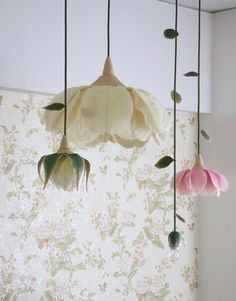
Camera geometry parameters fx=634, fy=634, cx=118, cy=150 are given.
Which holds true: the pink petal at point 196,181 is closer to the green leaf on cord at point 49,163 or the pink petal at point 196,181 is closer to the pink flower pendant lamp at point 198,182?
the pink flower pendant lamp at point 198,182

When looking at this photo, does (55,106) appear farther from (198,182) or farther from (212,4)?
(212,4)

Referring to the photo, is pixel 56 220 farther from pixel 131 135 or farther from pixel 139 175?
pixel 131 135

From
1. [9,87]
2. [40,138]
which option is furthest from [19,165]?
[9,87]

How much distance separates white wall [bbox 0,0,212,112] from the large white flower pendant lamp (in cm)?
200

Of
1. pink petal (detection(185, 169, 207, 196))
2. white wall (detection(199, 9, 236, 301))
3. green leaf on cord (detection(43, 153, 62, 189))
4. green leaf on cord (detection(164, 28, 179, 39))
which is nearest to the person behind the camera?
green leaf on cord (detection(43, 153, 62, 189))

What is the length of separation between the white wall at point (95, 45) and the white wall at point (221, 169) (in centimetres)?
8

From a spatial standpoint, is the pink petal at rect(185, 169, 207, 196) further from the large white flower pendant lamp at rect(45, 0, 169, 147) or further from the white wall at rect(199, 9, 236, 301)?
the white wall at rect(199, 9, 236, 301)

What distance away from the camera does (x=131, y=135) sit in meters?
1.18

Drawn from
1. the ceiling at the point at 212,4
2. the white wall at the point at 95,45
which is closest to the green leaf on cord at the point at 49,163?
the white wall at the point at 95,45

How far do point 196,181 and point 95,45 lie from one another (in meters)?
2.21

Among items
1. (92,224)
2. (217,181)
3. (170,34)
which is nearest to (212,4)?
(92,224)

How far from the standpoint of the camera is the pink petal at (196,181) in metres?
1.48

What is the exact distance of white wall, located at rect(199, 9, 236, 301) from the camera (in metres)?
3.98

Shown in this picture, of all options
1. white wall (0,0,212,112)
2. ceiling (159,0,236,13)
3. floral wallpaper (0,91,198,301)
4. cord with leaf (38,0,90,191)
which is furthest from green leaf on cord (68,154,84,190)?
ceiling (159,0,236,13)
